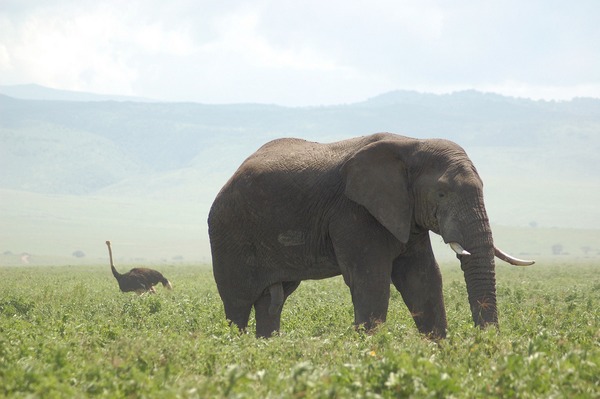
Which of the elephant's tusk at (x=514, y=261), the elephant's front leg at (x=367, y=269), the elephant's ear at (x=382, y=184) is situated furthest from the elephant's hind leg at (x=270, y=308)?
the elephant's tusk at (x=514, y=261)

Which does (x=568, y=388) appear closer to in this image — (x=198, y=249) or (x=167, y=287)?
(x=167, y=287)

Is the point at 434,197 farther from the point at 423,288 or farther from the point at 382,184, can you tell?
the point at 423,288

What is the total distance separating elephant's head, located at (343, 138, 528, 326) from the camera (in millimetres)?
11633

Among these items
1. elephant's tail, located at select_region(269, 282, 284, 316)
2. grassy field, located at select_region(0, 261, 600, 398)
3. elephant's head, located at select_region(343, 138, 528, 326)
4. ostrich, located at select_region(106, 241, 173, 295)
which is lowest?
ostrich, located at select_region(106, 241, 173, 295)

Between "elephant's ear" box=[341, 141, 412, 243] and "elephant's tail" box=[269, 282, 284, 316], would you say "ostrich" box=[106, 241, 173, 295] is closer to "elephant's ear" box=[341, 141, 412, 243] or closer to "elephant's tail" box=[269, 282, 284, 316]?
"elephant's tail" box=[269, 282, 284, 316]

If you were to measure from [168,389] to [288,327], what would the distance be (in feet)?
27.1

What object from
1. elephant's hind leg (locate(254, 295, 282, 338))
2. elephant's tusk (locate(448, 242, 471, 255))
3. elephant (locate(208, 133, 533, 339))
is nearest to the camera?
elephant's tusk (locate(448, 242, 471, 255))

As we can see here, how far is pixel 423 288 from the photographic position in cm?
1310

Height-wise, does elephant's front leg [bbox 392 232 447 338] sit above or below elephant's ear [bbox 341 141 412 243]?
below

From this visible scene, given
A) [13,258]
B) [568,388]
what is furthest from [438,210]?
[13,258]

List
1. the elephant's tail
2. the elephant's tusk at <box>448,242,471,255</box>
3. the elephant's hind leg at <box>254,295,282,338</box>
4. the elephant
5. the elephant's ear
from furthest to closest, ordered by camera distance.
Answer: the elephant's hind leg at <box>254,295,282,338</box> → the elephant's tail → the elephant's ear → the elephant → the elephant's tusk at <box>448,242,471,255</box>

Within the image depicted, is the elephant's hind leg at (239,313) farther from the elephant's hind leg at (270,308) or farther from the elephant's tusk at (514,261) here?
the elephant's tusk at (514,261)

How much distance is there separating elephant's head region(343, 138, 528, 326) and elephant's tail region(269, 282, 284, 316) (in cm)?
216

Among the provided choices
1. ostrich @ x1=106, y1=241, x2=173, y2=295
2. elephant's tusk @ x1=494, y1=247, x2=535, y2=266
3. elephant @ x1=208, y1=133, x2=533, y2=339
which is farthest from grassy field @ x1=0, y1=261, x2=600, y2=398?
ostrich @ x1=106, y1=241, x2=173, y2=295
